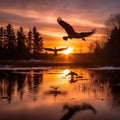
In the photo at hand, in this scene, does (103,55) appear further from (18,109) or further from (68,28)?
(18,109)

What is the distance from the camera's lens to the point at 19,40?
8212 centimetres

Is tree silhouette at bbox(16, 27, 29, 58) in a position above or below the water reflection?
above

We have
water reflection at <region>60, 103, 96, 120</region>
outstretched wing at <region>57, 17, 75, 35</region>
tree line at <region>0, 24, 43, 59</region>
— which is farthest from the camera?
tree line at <region>0, 24, 43, 59</region>

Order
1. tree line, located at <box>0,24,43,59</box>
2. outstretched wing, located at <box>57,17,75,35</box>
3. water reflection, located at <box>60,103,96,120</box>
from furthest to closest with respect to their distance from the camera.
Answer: tree line, located at <box>0,24,43,59</box> → outstretched wing, located at <box>57,17,75,35</box> → water reflection, located at <box>60,103,96,120</box>

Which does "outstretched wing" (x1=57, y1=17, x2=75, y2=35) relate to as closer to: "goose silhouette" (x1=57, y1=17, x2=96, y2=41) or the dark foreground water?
"goose silhouette" (x1=57, y1=17, x2=96, y2=41)

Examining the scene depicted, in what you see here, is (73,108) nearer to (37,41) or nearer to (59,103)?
(59,103)

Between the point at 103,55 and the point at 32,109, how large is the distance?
48920 mm

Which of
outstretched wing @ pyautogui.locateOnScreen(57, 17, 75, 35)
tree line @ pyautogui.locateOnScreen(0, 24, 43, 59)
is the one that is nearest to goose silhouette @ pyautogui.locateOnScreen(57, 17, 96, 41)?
outstretched wing @ pyautogui.locateOnScreen(57, 17, 75, 35)

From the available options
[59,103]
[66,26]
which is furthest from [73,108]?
[66,26]

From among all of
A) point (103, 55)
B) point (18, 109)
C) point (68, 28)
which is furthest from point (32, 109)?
point (103, 55)

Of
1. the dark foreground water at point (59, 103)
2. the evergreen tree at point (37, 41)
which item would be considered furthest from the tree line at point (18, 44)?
the dark foreground water at point (59, 103)

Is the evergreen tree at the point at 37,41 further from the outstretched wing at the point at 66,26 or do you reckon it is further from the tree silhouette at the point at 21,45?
the outstretched wing at the point at 66,26

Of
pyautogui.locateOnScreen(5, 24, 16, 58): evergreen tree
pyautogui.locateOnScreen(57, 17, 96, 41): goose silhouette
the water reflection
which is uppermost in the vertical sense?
pyautogui.locateOnScreen(5, 24, 16, 58): evergreen tree

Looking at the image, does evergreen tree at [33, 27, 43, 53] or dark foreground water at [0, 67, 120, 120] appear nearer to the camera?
dark foreground water at [0, 67, 120, 120]
